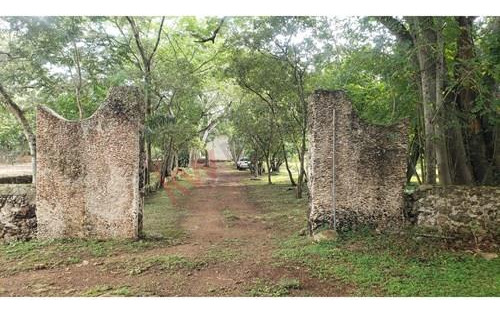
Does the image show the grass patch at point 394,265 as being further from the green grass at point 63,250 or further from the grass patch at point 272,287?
the green grass at point 63,250

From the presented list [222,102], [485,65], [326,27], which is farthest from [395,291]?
[222,102]

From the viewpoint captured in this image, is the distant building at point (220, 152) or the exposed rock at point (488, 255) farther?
the distant building at point (220, 152)

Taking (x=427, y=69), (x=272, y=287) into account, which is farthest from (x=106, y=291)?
(x=427, y=69)

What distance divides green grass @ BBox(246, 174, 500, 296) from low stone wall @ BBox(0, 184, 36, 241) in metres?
4.78

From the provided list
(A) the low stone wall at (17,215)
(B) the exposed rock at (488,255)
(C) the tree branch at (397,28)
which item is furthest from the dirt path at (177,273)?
(C) the tree branch at (397,28)

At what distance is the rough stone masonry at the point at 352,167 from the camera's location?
294 inches

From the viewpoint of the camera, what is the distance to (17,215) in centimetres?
761

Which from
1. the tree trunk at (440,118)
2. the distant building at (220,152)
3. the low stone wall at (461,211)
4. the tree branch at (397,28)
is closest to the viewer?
the low stone wall at (461,211)

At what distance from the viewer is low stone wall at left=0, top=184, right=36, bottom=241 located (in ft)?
24.9

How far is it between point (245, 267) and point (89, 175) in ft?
11.7

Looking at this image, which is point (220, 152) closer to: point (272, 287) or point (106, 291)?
Result: point (106, 291)

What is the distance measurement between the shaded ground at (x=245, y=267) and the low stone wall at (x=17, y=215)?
0.93 feet

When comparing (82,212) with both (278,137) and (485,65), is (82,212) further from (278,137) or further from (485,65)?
(278,137)

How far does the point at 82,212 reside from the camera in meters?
7.55
